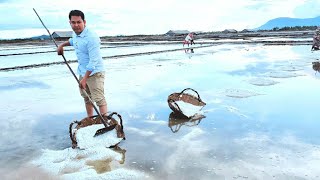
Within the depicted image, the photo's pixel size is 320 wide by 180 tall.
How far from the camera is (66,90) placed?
383 inches

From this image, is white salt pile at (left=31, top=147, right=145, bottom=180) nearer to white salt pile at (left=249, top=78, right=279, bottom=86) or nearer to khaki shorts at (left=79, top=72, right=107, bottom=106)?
khaki shorts at (left=79, top=72, right=107, bottom=106)

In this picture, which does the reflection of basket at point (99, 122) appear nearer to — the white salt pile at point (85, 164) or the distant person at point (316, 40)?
the white salt pile at point (85, 164)

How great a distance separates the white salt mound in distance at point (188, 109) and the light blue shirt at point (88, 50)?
1.86 m

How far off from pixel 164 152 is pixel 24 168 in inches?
68.5

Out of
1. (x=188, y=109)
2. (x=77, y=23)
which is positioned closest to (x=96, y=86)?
(x=77, y=23)

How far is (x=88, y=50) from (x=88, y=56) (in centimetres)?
18

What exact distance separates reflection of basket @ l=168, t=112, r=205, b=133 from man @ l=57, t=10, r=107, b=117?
4.00 ft

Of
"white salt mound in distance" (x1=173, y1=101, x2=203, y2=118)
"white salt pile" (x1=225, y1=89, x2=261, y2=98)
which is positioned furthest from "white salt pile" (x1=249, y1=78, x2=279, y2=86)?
"white salt mound in distance" (x1=173, y1=101, x2=203, y2=118)

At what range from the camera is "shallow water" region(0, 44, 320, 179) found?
4.12 meters

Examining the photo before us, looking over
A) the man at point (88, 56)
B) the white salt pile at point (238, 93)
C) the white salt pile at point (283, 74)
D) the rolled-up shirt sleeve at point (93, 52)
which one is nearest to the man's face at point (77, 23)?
the man at point (88, 56)

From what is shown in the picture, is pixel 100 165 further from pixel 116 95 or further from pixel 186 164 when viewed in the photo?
pixel 116 95

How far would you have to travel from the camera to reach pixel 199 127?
18.8 feet

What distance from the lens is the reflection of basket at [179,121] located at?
19.1ft

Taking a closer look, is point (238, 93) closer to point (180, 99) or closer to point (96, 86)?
point (180, 99)
